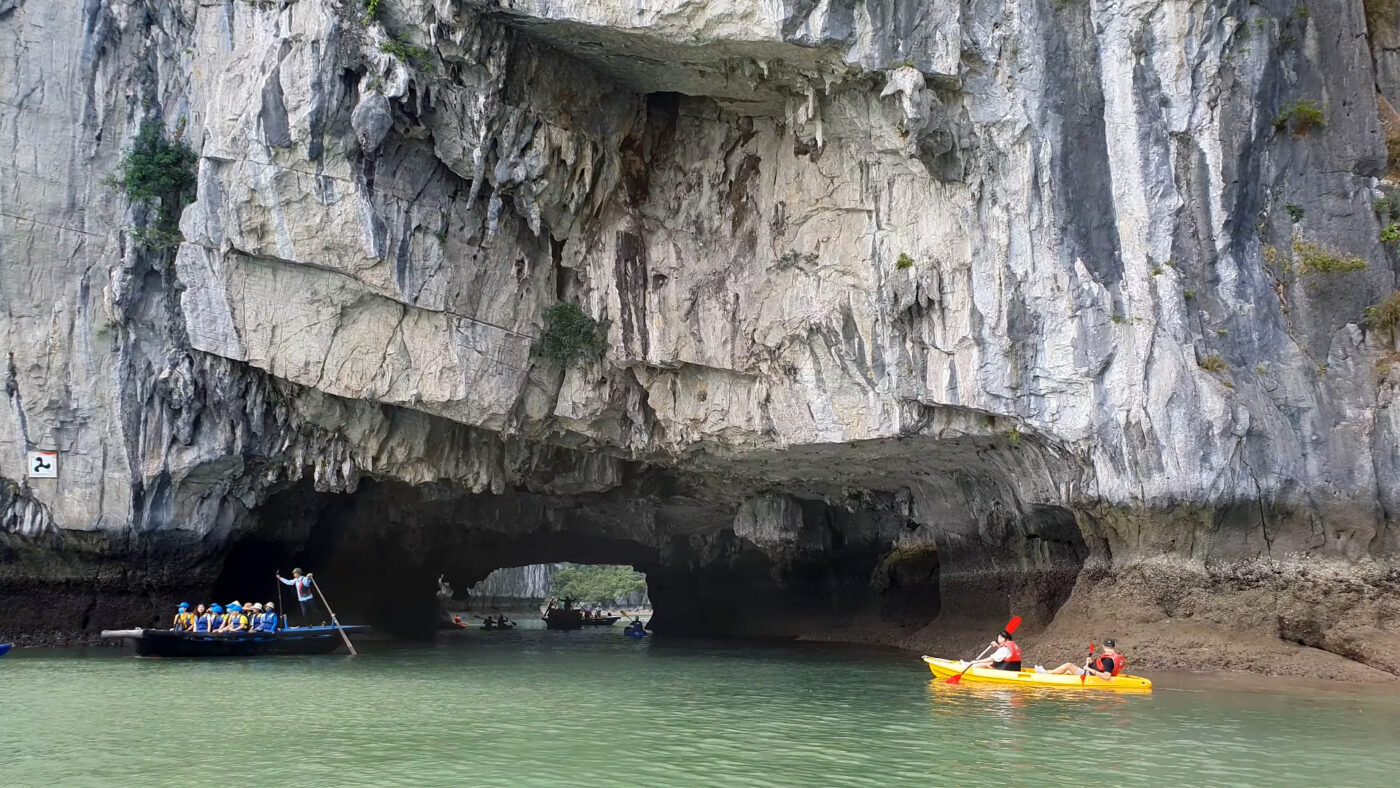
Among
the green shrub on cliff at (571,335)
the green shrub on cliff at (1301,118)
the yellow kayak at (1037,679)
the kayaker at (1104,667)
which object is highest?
the green shrub on cliff at (1301,118)

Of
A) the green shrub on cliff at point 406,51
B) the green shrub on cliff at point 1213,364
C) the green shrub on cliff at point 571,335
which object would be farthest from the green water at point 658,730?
the green shrub on cliff at point 406,51

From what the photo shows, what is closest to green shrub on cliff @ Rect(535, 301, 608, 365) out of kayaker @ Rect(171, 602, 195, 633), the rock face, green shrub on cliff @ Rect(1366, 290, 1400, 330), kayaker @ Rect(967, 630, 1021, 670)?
the rock face

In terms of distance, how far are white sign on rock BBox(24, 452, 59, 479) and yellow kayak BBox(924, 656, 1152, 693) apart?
17.2 meters

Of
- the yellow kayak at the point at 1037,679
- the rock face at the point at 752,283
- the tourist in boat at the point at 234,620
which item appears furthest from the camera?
the tourist in boat at the point at 234,620

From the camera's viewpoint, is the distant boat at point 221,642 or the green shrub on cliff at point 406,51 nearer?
the green shrub on cliff at point 406,51

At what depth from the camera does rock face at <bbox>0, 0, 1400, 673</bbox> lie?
16.5 meters

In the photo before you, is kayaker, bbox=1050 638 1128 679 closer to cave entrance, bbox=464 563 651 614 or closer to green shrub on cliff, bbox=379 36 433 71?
green shrub on cliff, bbox=379 36 433 71

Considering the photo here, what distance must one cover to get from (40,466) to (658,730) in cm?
1656

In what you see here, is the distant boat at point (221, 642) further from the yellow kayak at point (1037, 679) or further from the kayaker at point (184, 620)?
the yellow kayak at point (1037, 679)

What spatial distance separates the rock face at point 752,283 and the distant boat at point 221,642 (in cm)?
347

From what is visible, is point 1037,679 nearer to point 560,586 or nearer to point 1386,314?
point 1386,314

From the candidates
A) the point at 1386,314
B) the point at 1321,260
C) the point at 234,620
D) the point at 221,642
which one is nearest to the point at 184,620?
the point at 234,620

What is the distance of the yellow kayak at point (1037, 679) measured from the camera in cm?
1417

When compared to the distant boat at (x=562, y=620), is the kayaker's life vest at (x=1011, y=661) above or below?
above
